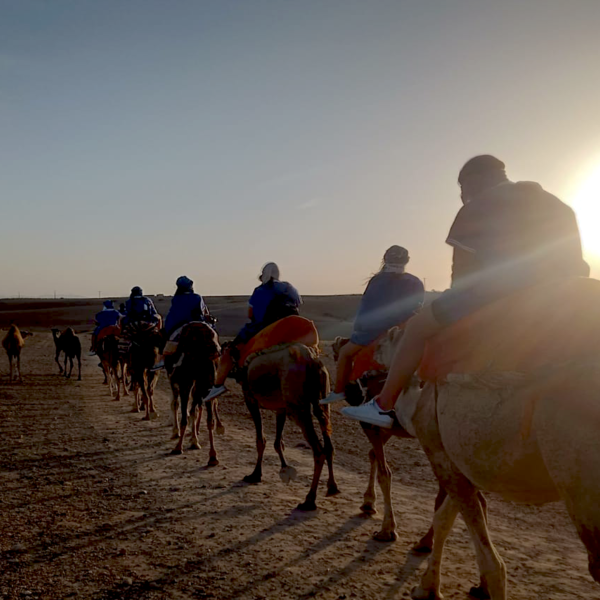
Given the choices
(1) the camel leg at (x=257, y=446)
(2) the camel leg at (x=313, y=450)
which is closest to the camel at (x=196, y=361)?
(1) the camel leg at (x=257, y=446)

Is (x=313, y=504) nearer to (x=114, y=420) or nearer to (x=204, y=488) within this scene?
(x=204, y=488)

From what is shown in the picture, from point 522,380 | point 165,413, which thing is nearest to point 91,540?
point 522,380

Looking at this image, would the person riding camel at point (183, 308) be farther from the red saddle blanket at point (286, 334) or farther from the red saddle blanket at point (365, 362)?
the red saddle blanket at point (365, 362)

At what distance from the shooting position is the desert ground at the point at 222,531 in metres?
5.25

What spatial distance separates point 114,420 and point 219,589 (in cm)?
978

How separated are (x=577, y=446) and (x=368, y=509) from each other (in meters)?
4.66

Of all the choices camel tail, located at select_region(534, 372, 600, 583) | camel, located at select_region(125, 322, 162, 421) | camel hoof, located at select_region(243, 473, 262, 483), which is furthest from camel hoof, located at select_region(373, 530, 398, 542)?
camel, located at select_region(125, 322, 162, 421)

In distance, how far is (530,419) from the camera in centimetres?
327

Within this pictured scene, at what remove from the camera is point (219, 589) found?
517 cm

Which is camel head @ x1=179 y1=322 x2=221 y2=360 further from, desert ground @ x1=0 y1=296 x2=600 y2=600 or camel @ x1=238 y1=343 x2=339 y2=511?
camel @ x1=238 y1=343 x2=339 y2=511

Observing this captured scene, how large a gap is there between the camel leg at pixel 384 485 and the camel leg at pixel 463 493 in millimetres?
2184

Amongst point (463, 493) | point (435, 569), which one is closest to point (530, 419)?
point (463, 493)

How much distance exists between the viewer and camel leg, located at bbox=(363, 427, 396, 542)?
6379 mm

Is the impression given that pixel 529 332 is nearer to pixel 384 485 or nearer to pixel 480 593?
pixel 480 593
